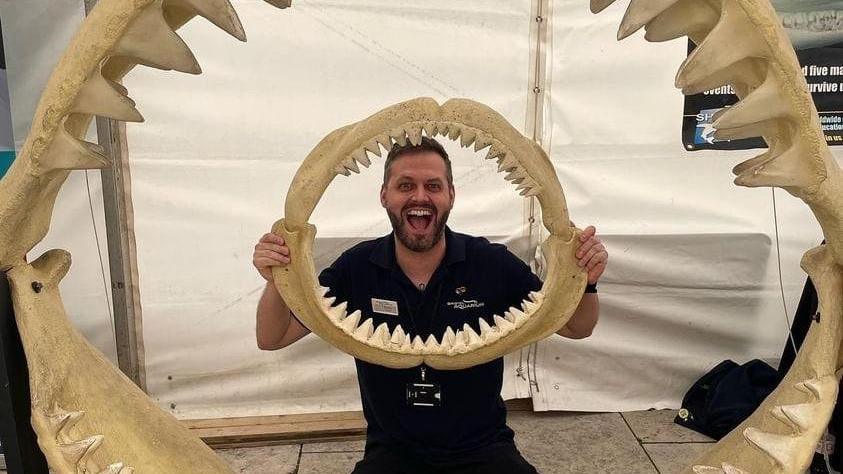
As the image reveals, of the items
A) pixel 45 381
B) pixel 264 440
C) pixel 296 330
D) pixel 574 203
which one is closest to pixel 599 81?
pixel 574 203

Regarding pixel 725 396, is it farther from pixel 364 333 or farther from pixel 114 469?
pixel 114 469

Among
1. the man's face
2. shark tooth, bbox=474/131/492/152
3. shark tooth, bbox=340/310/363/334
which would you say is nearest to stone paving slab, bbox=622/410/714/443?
the man's face

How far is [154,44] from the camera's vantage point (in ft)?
3.99

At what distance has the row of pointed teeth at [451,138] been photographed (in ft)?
4.81

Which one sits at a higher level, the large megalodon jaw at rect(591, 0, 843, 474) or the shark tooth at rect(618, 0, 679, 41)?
the shark tooth at rect(618, 0, 679, 41)

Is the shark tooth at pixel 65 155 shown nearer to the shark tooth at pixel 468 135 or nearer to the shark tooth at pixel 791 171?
the shark tooth at pixel 468 135

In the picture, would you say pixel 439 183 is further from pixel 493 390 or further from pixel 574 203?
pixel 574 203

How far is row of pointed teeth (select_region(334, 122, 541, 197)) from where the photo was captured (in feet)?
4.81

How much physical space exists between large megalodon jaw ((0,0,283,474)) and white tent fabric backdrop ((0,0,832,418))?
155 cm

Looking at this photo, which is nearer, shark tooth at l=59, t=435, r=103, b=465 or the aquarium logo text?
shark tooth at l=59, t=435, r=103, b=465

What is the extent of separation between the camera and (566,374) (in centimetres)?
332

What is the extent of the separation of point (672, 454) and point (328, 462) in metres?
1.52

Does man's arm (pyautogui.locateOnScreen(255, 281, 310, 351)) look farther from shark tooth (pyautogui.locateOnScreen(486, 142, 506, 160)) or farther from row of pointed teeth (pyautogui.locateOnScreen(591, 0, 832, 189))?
row of pointed teeth (pyautogui.locateOnScreen(591, 0, 832, 189))

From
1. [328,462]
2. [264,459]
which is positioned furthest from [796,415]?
Answer: [264,459]
